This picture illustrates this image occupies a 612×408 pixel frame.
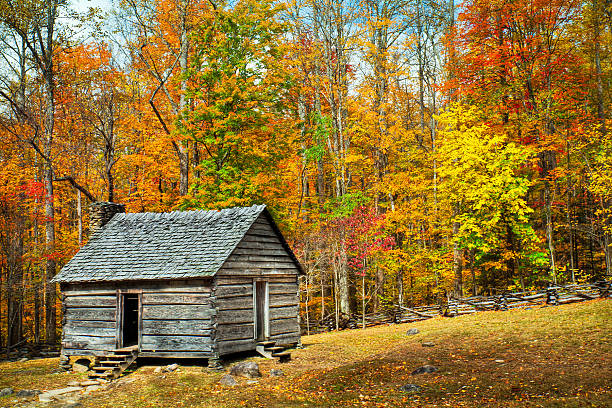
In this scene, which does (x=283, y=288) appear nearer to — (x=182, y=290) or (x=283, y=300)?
(x=283, y=300)

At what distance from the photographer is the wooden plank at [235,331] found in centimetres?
1502

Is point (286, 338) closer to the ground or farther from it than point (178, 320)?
closer to the ground

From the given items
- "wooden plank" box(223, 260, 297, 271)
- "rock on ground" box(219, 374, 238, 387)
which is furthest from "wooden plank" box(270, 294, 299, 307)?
"rock on ground" box(219, 374, 238, 387)

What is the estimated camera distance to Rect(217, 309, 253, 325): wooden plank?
15.1 m

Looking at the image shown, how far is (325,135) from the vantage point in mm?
27797

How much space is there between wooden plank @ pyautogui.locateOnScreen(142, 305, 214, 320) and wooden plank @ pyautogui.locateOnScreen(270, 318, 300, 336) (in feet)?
10.5

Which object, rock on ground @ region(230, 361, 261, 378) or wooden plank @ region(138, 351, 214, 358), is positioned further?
wooden plank @ region(138, 351, 214, 358)

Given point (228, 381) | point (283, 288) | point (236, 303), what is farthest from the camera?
point (283, 288)

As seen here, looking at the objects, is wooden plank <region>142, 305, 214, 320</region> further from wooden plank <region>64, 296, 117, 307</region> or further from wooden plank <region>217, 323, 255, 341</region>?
wooden plank <region>64, 296, 117, 307</region>

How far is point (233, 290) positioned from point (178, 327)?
2.03 metres

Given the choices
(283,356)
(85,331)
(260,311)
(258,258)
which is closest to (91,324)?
(85,331)

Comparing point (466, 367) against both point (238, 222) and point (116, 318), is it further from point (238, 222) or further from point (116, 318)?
point (116, 318)

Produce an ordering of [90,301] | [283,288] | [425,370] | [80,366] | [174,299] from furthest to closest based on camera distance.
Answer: [283,288], [90,301], [80,366], [174,299], [425,370]

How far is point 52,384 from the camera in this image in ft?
45.8
